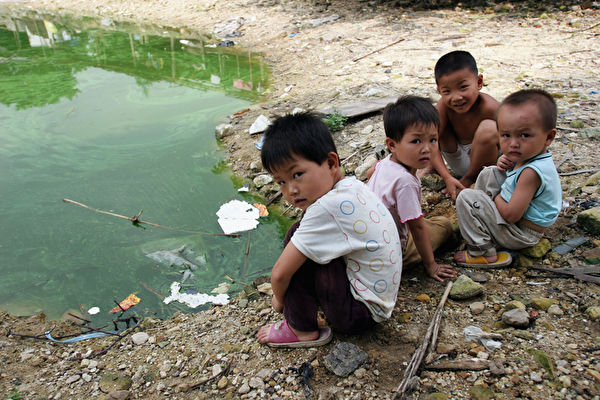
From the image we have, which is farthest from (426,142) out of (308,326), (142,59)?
(142,59)

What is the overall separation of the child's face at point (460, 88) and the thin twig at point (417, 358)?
1.27 meters

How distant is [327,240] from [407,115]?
0.77 meters

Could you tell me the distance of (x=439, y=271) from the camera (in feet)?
7.26

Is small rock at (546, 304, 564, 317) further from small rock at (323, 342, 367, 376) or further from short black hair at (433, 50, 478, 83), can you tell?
short black hair at (433, 50, 478, 83)

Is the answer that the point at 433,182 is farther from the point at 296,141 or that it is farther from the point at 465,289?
the point at 296,141

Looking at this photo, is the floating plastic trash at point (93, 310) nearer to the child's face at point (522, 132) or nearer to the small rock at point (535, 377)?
the small rock at point (535, 377)

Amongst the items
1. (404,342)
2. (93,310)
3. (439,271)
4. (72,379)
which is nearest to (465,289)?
(439,271)

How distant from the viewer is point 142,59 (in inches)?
295

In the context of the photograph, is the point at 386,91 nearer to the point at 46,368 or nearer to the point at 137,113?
the point at 137,113

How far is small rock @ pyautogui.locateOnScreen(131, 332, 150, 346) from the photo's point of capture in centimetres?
228

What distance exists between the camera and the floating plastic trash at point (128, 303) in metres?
2.68

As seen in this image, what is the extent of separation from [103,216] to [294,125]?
8.49 ft

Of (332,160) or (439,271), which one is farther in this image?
(439,271)

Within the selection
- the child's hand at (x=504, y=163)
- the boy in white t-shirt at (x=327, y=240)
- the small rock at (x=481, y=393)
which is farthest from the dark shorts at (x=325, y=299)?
the child's hand at (x=504, y=163)
